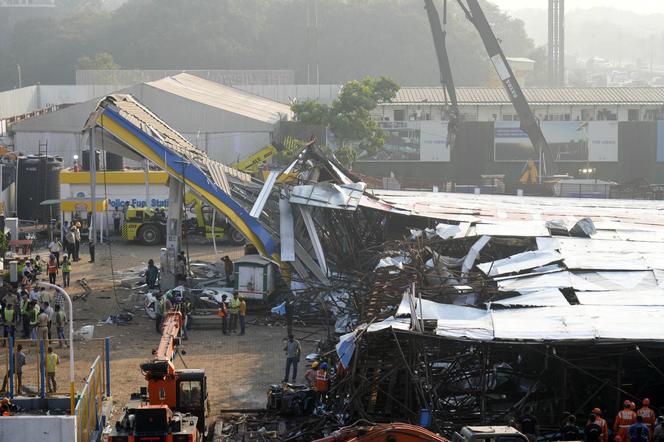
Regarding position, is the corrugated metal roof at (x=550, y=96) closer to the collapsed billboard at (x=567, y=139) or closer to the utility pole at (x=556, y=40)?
the collapsed billboard at (x=567, y=139)

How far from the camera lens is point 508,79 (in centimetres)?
6012

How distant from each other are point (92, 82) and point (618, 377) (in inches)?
3387

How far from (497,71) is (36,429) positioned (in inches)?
1790

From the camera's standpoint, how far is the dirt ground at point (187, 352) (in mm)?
24688

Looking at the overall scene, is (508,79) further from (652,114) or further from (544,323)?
(544,323)

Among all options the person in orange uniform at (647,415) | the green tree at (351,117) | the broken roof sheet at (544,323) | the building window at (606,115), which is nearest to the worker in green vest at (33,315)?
the broken roof sheet at (544,323)

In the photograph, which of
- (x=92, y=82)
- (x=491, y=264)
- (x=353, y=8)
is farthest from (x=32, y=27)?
(x=491, y=264)

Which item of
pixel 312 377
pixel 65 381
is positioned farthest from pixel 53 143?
pixel 312 377

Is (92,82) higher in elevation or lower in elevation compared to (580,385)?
higher

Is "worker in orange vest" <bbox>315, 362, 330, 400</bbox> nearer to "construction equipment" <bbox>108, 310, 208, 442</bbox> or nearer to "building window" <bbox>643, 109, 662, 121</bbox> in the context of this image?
"construction equipment" <bbox>108, 310, 208, 442</bbox>

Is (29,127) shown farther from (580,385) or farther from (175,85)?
(580,385)

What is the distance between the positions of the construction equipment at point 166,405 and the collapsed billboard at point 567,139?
154 ft

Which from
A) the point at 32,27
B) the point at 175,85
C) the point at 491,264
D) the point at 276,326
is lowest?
the point at 276,326

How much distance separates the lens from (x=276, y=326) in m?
30.9
